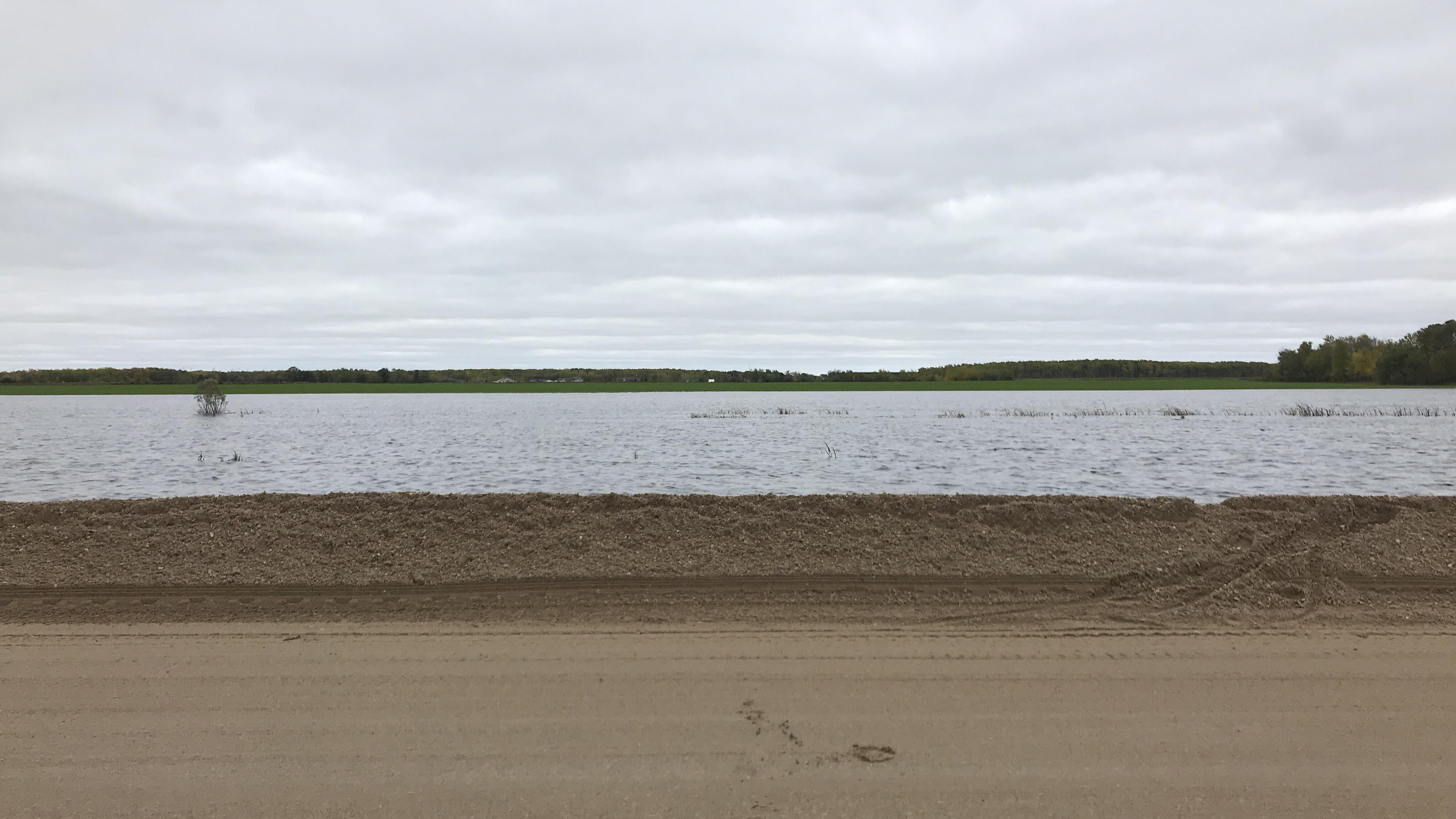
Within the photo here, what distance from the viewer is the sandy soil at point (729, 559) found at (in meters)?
6.84

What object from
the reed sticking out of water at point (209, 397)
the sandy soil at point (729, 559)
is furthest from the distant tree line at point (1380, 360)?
the reed sticking out of water at point (209, 397)

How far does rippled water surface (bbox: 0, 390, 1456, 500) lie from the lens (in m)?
17.0

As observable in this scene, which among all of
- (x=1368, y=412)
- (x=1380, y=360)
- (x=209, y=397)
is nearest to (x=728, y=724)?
(x=1368, y=412)

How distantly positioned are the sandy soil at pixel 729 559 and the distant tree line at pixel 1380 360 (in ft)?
444

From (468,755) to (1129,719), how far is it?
3750mm

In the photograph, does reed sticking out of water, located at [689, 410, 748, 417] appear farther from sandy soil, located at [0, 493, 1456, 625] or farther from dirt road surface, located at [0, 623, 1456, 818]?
dirt road surface, located at [0, 623, 1456, 818]

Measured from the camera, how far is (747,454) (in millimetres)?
26312

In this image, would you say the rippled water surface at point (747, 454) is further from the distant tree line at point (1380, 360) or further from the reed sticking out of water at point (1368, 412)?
the distant tree line at point (1380, 360)

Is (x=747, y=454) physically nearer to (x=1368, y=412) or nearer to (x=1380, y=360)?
(x=1368, y=412)

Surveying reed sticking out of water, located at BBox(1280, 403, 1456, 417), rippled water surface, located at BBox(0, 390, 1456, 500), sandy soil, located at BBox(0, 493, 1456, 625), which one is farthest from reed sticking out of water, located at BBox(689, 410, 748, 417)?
sandy soil, located at BBox(0, 493, 1456, 625)

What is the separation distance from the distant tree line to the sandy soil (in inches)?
5328

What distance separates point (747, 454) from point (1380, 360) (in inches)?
5356

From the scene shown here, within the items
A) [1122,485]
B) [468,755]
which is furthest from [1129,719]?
[1122,485]

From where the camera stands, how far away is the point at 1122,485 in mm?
16469
